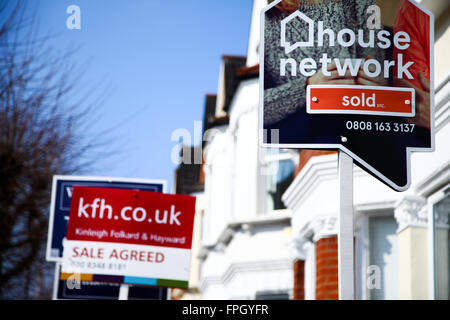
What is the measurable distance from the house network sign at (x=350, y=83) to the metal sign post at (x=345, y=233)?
0.28 ft

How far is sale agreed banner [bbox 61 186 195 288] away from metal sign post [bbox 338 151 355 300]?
4271 mm

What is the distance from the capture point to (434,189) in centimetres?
690

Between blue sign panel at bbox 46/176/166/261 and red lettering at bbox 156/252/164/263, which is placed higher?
blue sign panel at bbox 46/176/166/261

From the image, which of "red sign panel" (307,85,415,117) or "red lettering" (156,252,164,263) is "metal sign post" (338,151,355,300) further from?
"red lettering" (156,252,164,263)

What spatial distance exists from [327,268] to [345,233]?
5423mm

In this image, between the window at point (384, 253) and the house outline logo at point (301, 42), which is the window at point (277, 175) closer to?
the window at point (384, 253)

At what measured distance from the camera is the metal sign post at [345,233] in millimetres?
3355

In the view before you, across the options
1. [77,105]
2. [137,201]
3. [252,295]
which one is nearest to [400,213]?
[137,201]

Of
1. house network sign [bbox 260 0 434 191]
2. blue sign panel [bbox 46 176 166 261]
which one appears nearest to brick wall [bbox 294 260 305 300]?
blue sign panel [bbox 46 176 166 261]

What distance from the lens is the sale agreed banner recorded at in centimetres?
761

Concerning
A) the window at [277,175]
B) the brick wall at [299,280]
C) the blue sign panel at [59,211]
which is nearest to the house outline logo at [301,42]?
the blue sign panel at [59,211]

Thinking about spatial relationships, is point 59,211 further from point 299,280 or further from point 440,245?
point 440,245
